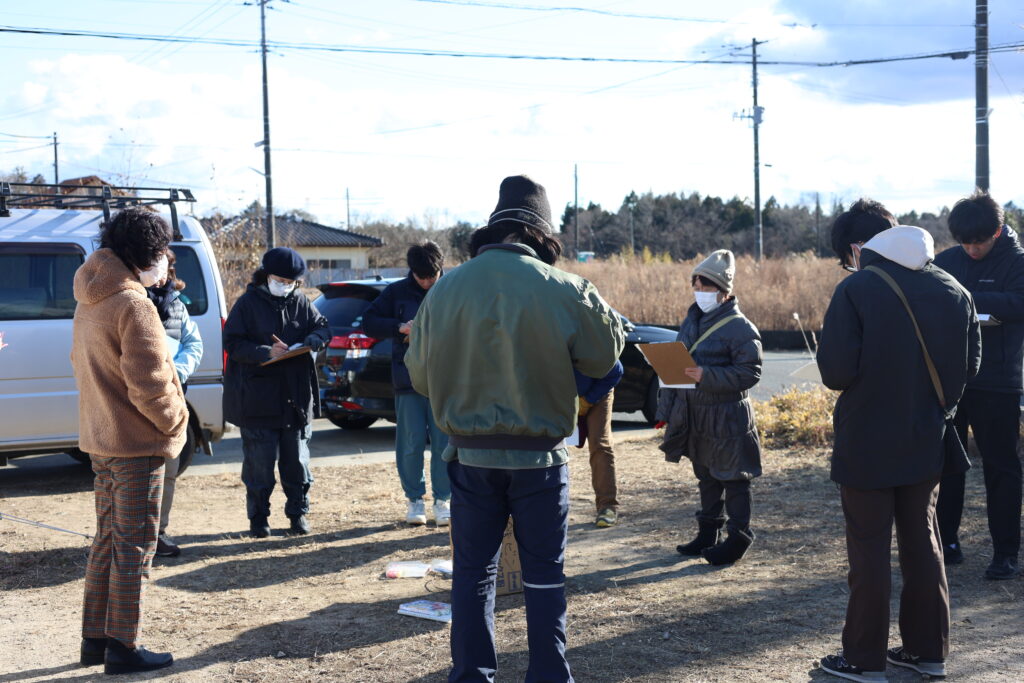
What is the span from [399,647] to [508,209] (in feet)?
7.06

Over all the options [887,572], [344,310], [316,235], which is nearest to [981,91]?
[344,310]

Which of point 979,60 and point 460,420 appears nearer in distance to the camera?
point 460,420

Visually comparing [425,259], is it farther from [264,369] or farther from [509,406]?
[509,406]

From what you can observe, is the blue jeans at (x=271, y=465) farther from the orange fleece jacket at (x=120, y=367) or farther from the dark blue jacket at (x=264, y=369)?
the orange fleece jacket at (x=120, y=367)

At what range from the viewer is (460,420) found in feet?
11.9

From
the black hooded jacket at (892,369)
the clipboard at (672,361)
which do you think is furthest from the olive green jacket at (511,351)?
the clipboard at (672,361)

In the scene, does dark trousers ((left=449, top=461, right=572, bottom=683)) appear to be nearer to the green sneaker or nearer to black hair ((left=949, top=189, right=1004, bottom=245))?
black hair ((left=949, top=189, right=1004, bottom=245))

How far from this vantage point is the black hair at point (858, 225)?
15.4ft

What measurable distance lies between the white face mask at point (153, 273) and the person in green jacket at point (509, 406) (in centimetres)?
146

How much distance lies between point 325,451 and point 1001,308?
22.0ft

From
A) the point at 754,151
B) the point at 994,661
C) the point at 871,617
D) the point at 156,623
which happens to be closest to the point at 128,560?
the point at 156,623

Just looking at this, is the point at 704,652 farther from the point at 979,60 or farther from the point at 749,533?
the point at 979,60

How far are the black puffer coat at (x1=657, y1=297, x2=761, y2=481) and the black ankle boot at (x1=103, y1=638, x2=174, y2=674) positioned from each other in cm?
298

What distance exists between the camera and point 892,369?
4047mm
